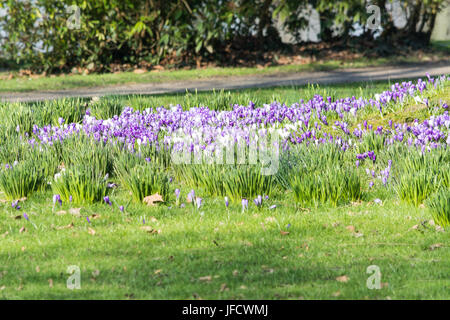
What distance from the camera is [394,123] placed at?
718 centimetres

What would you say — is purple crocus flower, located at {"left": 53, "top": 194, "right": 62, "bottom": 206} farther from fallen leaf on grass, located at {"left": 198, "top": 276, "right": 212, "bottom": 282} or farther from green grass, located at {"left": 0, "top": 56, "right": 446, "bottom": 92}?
green grass, located at {"left": 0, "top": 56, "right": 446, "bottom": 92}

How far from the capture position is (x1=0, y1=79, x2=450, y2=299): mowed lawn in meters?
3.86

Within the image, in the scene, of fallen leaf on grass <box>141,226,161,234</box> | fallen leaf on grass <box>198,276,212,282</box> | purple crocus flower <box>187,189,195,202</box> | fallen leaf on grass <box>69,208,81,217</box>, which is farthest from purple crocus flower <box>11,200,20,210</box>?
fallen leaf on grass <box>198,276,212,282</box>

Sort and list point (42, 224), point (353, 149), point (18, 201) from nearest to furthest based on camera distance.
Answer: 1. point (42, 224)
2. point (18, 201)
3. point (353, 149)

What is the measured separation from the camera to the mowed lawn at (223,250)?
152 inches

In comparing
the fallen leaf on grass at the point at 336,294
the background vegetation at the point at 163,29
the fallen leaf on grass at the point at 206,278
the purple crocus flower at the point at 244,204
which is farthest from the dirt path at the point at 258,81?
the fallen leaf on grass at the point at 336,294

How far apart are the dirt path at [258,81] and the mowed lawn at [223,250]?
700cm

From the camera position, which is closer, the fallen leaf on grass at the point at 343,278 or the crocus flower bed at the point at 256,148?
the fallen leaf on grass at the point at 343,278

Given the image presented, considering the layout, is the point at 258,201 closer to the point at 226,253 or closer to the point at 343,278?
the point at 226,253

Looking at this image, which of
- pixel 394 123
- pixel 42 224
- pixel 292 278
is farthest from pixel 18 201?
pixel 394 123

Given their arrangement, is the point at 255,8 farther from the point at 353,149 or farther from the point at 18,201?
the point at 18,201

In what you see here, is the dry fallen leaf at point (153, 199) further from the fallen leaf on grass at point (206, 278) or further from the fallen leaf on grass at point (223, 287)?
the fallen leaf on grass at point (223, 287)

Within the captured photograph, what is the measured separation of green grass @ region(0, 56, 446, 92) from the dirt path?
0.42 meters
